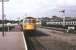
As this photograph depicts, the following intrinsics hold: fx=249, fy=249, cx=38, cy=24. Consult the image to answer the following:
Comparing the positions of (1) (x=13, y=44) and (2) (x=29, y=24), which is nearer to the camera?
(1) (x=13, y=44)

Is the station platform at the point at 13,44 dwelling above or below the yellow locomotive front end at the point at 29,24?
below

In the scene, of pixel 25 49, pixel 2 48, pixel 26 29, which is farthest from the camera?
pixel 26 29

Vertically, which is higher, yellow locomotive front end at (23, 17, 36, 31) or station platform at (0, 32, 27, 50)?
yellow locomotive front end at (23, 17, 36, 31)

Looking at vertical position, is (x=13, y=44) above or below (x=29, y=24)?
below

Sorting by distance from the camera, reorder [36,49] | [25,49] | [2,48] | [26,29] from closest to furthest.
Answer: [25,49]
[2,48]
[36,49]
[26,29]

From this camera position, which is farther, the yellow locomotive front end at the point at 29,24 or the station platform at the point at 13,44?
the yellow locomotive front end at the point at 29,24

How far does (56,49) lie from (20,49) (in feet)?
11.7

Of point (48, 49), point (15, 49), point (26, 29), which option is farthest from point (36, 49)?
point (26, 29)

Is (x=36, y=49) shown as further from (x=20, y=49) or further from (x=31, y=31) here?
(x=31, y=31)

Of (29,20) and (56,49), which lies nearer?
(56,49)

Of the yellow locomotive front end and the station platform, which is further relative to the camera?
the yellow locomotive front end

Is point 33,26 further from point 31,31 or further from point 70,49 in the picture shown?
point 70,49

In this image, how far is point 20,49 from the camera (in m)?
15.2

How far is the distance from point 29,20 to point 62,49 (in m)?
21.3
